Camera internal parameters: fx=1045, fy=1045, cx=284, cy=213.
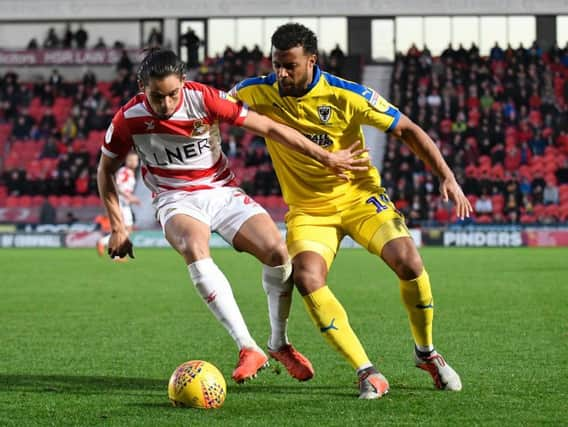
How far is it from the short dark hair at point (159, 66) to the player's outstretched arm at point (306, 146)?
528 millimetres

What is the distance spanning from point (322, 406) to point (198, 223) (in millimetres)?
1486

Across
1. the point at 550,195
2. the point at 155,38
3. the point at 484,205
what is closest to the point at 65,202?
the point at 155,38

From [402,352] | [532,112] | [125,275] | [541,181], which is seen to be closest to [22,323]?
[402,352]

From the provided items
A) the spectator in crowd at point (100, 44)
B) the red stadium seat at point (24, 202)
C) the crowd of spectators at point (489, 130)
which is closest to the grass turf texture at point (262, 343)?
the crowd of spectators at point (489, 130)

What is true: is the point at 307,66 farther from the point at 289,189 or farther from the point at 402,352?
the point at 402,352

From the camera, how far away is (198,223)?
6531 mm

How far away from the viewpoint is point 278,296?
266 inches

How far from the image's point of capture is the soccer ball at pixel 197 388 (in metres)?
5.69

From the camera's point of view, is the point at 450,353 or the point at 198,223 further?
the point at 450,353

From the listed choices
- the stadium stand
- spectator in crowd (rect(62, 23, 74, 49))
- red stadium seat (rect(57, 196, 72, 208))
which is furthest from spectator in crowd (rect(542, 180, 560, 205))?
spectator in crowd (rect(62, 23, 74, 49))

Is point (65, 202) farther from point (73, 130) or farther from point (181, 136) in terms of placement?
point (181, 136)

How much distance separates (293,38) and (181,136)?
0.95m

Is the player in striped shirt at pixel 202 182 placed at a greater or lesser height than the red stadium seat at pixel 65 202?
greater

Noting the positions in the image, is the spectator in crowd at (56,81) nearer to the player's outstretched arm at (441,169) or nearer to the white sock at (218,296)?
the white sock at (218,296)
